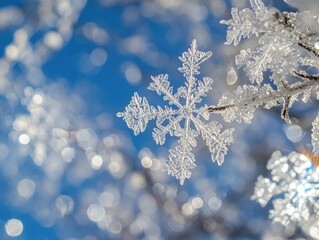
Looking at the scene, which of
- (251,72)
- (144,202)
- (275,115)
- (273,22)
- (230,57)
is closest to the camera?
(273,22)

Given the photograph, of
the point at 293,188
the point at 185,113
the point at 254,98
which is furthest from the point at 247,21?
the point at 293,188

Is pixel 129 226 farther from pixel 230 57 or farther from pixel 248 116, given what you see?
pixel 248 116

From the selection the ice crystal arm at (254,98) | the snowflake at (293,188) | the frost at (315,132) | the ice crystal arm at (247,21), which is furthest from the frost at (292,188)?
the ice crystal arm at (247,21)

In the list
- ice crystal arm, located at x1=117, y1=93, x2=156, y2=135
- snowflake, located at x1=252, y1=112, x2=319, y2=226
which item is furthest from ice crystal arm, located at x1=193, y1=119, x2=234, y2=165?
snowflake, located at x1=252, y1=112, x2=319, y2=226

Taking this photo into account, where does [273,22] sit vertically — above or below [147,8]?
above

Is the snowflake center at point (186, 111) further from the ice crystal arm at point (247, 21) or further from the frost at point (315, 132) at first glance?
the frost at point (315, 132)

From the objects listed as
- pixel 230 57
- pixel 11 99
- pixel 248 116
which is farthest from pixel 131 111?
pixel 11 99
